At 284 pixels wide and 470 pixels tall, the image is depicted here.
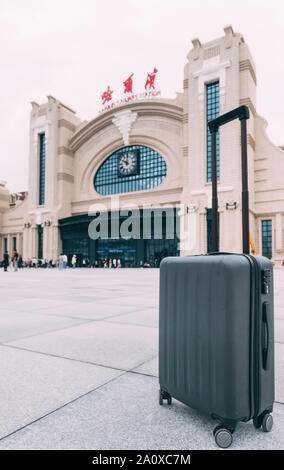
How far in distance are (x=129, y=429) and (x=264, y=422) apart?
65cm

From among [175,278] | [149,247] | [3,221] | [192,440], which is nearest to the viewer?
[192,440]

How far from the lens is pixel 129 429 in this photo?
5.13 feet

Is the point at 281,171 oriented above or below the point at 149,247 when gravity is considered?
above

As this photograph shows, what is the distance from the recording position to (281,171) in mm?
36125

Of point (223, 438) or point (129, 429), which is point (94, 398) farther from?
point (223, 438)

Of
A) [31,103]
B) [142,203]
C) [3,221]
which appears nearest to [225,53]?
[142,203]

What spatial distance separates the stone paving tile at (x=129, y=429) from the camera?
1443 millimetres

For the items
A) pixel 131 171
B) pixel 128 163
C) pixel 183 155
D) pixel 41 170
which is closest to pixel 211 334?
pixel 183 155

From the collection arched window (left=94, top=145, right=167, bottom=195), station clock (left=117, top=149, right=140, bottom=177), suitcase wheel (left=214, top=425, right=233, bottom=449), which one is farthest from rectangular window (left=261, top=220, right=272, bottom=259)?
suitcase wheel (left=214, top=425, right=233, bottom=449)

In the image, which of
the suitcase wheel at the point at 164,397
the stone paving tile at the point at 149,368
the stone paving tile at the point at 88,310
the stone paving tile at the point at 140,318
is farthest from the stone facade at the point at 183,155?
the suitcase wheel at the point at 164,397
